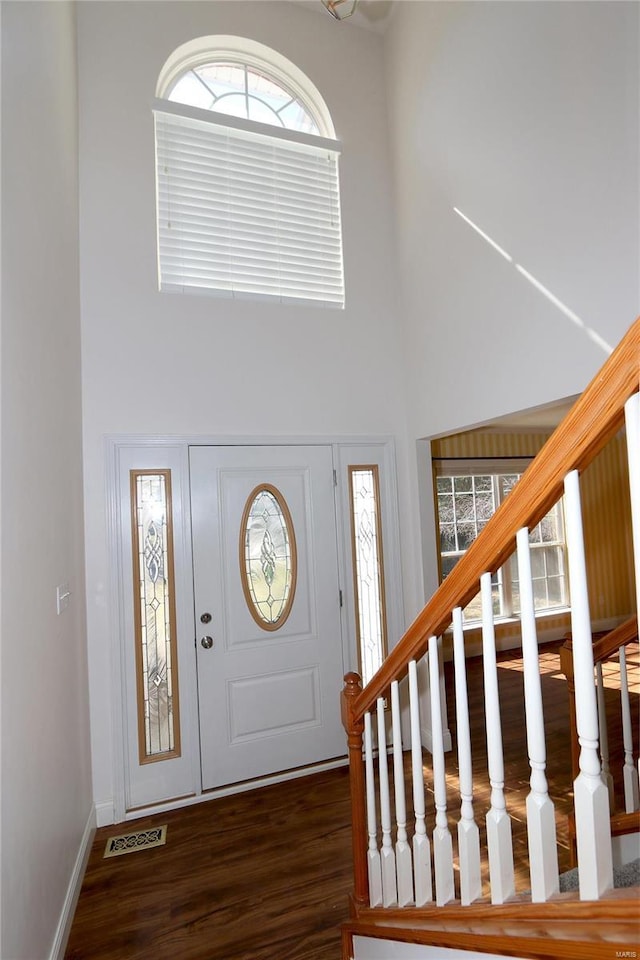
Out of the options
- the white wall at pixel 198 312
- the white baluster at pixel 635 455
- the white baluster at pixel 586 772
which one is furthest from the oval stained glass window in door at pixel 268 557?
the white baluster at pixel 635 455

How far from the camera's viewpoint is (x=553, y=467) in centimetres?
85

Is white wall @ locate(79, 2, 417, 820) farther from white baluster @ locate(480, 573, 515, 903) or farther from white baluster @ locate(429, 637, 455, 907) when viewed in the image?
white baluster @ locate(480, 573, 515, 903)

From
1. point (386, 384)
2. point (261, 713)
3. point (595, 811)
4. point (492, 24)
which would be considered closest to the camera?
point (595, 811)

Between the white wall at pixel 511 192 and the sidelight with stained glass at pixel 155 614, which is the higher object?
the white wall at pixel 511 192

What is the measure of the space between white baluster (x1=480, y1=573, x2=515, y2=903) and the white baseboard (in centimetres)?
177

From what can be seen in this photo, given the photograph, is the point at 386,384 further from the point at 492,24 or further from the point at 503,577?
the point at 503,577

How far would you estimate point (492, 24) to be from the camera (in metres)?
2.76

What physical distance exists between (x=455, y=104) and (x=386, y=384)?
5.63 feet

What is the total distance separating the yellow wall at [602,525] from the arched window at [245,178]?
3320 mm

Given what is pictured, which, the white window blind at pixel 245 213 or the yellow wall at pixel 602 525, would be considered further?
the yellow wall at pixel 602 525

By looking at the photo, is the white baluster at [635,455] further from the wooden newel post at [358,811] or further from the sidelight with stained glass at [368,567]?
the sidelight with stained glass at [368,567]

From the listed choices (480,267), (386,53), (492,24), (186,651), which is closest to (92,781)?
(186,651)

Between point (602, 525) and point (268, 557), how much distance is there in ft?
16.8

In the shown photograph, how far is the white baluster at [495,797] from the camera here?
1.00m
